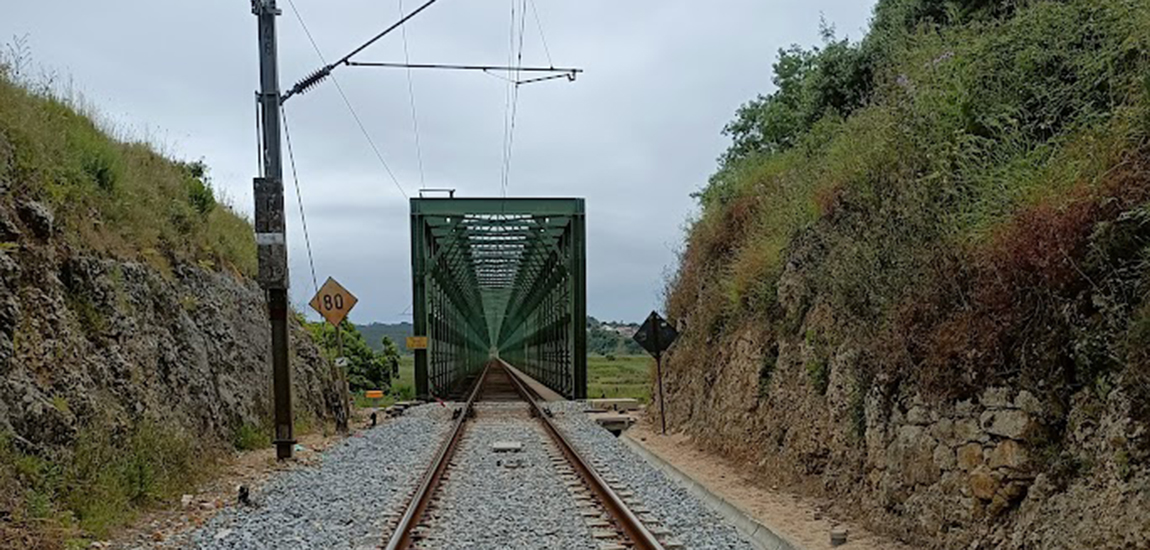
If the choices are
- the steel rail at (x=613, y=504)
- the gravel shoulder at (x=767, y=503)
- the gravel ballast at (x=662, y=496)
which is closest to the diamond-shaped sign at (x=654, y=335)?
the gravel ballast at (x=662, y=496)

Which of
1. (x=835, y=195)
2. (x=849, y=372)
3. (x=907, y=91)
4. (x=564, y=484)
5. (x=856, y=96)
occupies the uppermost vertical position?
(x=856, y=96)

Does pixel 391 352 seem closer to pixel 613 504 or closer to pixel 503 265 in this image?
pixel 503 265

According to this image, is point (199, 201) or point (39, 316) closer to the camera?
point (39, 316)

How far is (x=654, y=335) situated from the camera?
1655 centimetres

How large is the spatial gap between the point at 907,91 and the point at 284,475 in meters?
8.53

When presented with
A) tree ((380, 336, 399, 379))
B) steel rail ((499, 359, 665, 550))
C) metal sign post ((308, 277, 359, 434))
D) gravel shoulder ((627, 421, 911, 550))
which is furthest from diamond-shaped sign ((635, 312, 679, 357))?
tree ((380, 336, 399, 379))

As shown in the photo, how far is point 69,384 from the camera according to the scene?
8.29m

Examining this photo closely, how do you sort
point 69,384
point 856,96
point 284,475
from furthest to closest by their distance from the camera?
point 856,96 → point 284,475 → point 69,384

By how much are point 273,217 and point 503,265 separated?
38.0m

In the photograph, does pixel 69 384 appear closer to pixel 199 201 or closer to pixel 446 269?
pixel 199 201

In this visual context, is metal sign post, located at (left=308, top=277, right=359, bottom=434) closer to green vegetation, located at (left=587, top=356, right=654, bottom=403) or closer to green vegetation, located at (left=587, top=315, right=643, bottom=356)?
green vegetation, located at (left=587, top=356, right=654, bottom=403)

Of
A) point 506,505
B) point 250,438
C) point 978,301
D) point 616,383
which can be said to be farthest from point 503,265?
point 978,301

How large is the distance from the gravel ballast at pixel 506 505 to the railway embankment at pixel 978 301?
2466 millimetres

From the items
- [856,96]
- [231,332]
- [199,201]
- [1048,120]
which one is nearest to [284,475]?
[231,332]
